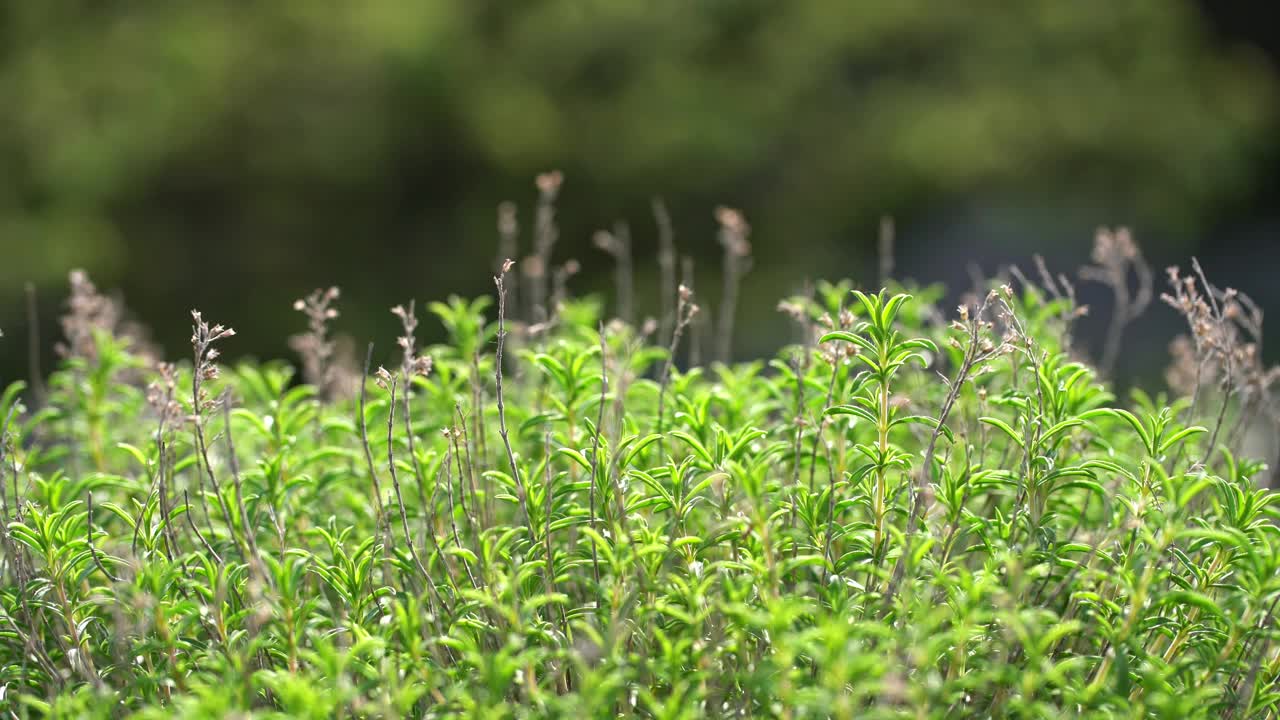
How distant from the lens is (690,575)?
8.13 feet

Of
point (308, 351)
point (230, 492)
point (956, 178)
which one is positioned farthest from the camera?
point (956, 178)

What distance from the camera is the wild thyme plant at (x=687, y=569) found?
7.13ft

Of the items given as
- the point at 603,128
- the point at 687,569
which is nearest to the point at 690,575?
the point at 687,569

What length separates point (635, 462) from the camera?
10.2 feet

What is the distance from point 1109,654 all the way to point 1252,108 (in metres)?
17.3

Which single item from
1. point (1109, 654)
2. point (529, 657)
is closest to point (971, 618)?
point (1109, 654)

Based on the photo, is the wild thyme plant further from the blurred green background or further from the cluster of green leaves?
the blurred green background

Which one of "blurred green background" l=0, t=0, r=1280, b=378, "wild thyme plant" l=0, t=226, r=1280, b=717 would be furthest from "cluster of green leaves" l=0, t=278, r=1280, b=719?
"blurred green background" l=0, t=0, r=1280, b=378

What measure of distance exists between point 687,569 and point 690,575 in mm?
29

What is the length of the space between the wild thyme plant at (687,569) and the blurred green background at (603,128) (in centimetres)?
1268

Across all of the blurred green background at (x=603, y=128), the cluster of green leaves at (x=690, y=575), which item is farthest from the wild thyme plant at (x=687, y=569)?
the blurred green background at (x=603, y=128)

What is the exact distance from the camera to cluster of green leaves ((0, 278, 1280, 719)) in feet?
7.11

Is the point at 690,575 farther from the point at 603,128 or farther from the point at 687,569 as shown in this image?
the point at 603,128

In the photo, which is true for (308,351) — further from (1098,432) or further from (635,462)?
(1098,432)
